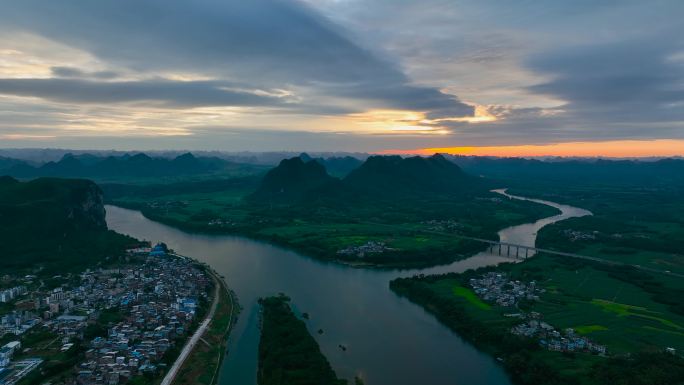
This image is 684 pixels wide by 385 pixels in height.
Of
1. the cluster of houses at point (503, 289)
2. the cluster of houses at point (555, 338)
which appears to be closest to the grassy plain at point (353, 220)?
the cluster of houses at point (503, 289)

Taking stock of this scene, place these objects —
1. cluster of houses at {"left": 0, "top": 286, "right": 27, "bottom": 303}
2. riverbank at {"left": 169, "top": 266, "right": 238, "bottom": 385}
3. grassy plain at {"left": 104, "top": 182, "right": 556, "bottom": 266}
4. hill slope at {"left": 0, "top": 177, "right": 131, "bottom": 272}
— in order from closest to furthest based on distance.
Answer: riverbank at {"left": 169, "top": 266, "right": 238, "bottom": 385} → cluster of houses at {"left": 0, "top": 286, "right": 27, "bottom": 303} → hill slope at {"left": 0, "top": 177, "right": 131, "bottom": 272} → grassy plain at {"left": 104, "top": 182, "right": 556, "bottom": 266}

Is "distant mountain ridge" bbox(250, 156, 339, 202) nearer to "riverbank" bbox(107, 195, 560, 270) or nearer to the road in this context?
"riverbank" bbox(107, 195, 560, 270)

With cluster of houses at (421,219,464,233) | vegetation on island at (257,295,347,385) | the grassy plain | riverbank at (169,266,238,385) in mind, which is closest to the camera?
vegetation on island at (257,295,347,385)

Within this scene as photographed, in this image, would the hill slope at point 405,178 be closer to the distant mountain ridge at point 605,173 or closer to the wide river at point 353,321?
the distant mountain ridge at point 605,173

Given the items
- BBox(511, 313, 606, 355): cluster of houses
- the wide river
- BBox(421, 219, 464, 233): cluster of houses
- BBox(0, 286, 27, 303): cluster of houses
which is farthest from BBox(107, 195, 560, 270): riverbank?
BBox(0, 286, 27, 303): cluster of houses

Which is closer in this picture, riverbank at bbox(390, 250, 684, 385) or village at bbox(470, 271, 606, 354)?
riverbank at bbox(390, 250, 684, 385)

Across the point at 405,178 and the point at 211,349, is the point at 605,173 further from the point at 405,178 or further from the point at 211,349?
the point at 211,349
